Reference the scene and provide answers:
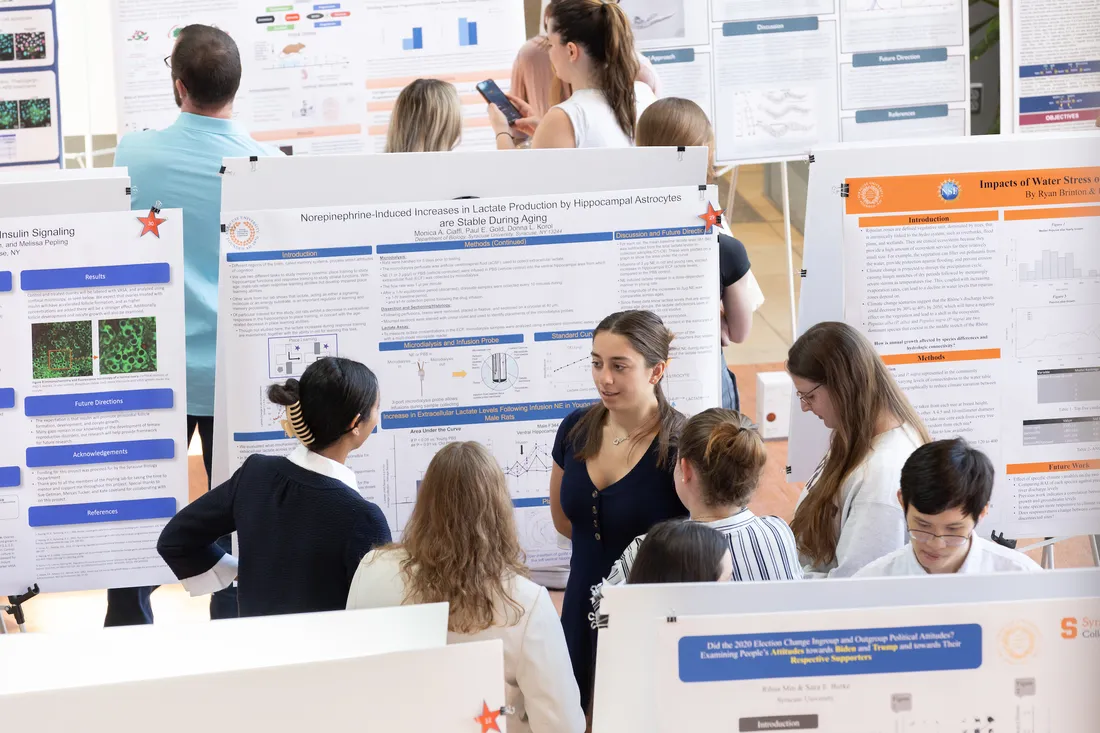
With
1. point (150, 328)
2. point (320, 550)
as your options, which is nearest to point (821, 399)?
point (320, 550)

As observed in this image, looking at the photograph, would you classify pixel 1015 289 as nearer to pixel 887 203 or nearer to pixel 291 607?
pixel 887 203

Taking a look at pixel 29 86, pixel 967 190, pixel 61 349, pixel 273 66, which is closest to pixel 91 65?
pixel 29 86

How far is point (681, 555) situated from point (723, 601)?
47 cm

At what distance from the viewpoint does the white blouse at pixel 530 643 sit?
7.24 ft

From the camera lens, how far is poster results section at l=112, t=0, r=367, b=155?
498 centimetres

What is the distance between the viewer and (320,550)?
2.37 m

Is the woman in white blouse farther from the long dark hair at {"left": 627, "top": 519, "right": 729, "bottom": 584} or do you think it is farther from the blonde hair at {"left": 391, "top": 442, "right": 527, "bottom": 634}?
the long dark hair at {"left": 627, "top": 519, "right": 729, "bottom": 584}

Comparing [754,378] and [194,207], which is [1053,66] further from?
[194,207]

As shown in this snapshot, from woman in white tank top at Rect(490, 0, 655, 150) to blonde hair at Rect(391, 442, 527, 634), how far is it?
1665mm

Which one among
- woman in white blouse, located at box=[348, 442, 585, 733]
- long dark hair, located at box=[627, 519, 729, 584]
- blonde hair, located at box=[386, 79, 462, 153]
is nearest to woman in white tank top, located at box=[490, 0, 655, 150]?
blonde hair, located at box=[386, 79, 462, 153]

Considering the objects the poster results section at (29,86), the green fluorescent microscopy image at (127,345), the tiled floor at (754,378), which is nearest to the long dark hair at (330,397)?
the green fluorescent microscopy image at (127,345)

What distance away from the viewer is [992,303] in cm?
325

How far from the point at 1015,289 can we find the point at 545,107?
6.88 ft

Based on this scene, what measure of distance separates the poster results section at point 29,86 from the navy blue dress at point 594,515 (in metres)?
3.16
